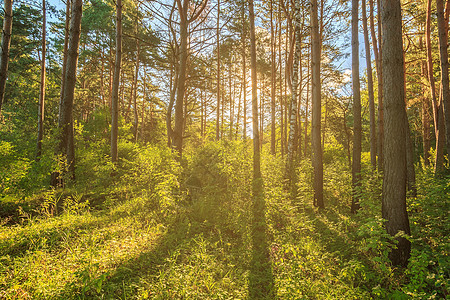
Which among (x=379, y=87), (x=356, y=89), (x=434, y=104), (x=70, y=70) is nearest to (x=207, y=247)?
(x=70, y=70)

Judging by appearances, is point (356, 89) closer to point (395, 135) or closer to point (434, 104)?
point (434, 104)

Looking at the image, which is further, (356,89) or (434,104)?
(434,104)

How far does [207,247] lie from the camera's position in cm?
443

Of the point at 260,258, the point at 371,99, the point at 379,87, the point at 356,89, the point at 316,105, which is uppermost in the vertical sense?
the point at 379,87

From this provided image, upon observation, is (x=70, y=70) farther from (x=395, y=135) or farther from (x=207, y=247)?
(x=395, y=135)

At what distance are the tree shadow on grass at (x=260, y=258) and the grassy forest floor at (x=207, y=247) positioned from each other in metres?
0.03

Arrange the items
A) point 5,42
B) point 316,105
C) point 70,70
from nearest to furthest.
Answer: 1. point 70,70
2. point 5,42
3. point 316,105

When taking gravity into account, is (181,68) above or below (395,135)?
above

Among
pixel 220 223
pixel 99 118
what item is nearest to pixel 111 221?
pixel 220 223

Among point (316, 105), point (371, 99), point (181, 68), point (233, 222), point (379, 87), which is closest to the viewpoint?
point (233, 222)

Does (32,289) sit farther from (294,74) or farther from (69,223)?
(294,74)

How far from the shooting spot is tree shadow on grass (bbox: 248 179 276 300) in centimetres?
323

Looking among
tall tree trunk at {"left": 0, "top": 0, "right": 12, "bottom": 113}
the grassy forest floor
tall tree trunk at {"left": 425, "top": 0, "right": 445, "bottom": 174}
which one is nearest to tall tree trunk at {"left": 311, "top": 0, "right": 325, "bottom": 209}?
the grassy forest floor

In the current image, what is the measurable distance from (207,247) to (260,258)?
1.16m
